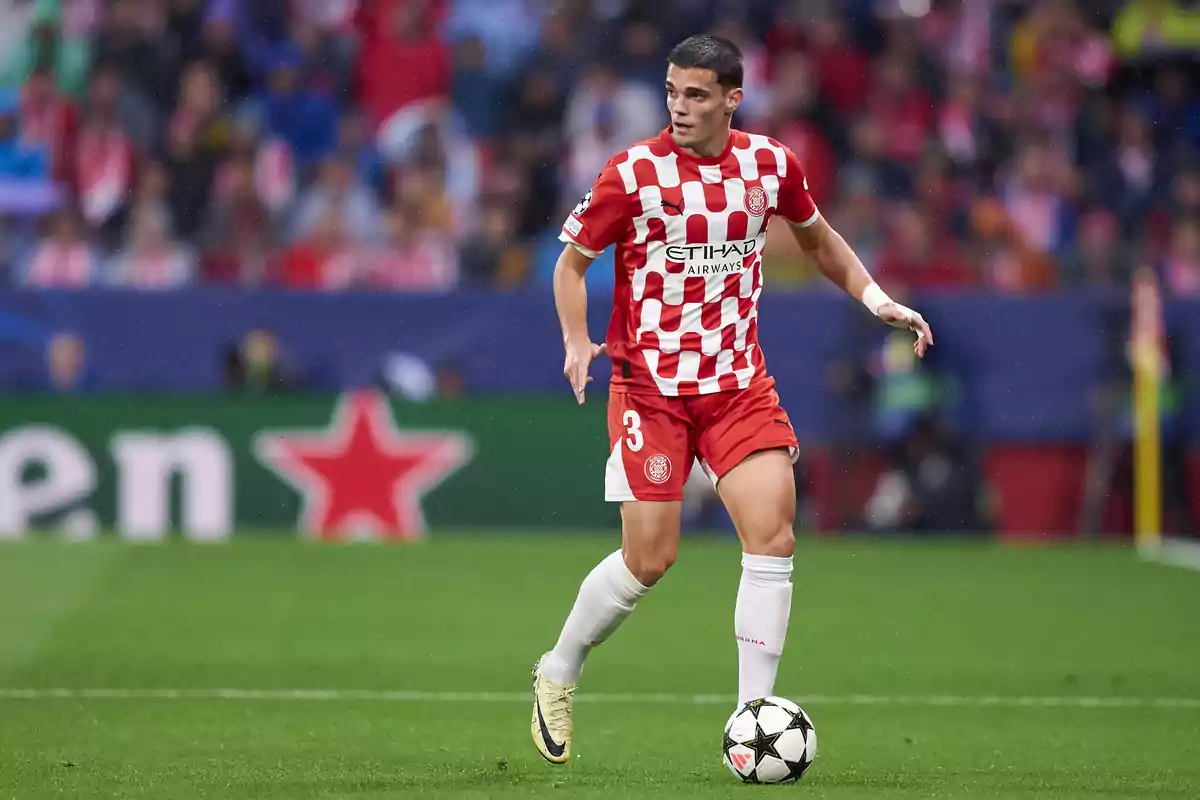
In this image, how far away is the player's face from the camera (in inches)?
267

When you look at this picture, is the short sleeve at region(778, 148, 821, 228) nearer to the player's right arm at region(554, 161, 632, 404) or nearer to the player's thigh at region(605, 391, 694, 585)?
the player's right arm at region(554, 161, 632, 404)

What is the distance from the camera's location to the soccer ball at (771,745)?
649cm

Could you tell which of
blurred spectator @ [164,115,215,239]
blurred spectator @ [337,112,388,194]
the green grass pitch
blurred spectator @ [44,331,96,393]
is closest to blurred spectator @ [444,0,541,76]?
blurred spectator @ [337,112,388,194]

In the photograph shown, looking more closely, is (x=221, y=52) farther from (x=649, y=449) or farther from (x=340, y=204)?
(x=649, y=449)

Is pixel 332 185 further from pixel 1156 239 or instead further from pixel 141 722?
pixel 141 722

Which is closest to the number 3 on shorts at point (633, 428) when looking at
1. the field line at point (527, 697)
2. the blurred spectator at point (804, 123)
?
the field line at point (527, 697)

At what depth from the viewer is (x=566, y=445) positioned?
15672mm

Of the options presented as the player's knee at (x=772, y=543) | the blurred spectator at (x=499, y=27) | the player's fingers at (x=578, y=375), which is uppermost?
the blurred spectator at (x=499, y=27)

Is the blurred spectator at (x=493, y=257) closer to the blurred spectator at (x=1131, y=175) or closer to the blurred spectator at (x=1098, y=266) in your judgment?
the blurred spectator at (x=1098, y=266)

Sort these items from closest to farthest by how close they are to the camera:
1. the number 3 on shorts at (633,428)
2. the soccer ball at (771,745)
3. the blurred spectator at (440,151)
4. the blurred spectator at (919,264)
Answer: the soccer ball at (771,745)
the number 3 on shorts at (633,428)
the blurred spectator at (919,264)
the blurred spectator at (440,151)

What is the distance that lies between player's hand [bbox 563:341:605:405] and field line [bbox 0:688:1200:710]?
97.0 inches

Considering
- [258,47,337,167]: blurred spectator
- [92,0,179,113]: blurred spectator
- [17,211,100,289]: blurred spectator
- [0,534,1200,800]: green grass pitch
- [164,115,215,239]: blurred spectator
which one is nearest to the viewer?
[0,534,1200,800]: green grass pitch

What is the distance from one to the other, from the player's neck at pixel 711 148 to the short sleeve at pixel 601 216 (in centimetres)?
27

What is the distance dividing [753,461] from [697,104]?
118 centimetres
